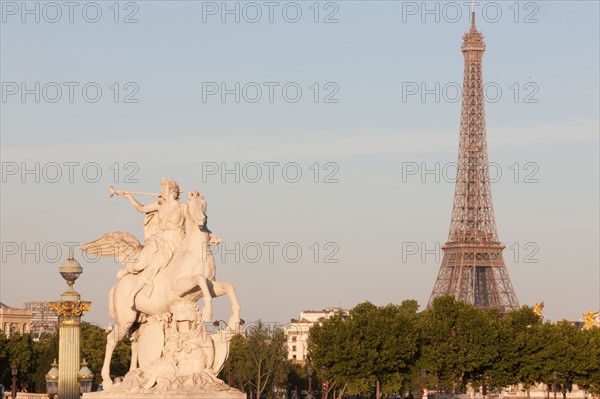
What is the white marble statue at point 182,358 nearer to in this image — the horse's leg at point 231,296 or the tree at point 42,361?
the horse's leg at point 231,296

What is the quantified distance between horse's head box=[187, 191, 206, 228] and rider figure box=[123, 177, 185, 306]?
41 cm

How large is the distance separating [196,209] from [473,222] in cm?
12548

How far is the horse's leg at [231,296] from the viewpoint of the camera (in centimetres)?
3081

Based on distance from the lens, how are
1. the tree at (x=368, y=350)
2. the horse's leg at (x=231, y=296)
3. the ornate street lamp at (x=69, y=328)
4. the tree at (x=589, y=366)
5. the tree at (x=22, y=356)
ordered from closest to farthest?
the horse's leg at (x=231, y=296), the ornate street lamp at (x=69, y=328), the tree at (x=368, y=350), the tree at (x=22, y=356), the tree at (x=589, y=366)

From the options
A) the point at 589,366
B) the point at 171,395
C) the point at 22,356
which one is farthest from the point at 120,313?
the point at 589,366

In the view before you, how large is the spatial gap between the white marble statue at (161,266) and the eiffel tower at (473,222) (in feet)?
368

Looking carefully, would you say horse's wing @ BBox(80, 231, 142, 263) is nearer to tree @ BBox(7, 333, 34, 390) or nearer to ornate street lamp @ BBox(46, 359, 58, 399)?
ornate street lamp @ BBox(46, 359, 58, 399)

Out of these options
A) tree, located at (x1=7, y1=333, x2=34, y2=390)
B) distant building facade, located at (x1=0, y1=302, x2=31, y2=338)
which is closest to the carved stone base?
tree, located at (x1=7, y1=333, x2=34, y2=390)

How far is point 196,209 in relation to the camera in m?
32.0

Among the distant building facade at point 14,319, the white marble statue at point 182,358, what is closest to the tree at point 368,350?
the white marble statue at point 182,358

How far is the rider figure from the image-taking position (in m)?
32.4

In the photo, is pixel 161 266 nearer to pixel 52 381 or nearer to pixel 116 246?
pixel 116 246

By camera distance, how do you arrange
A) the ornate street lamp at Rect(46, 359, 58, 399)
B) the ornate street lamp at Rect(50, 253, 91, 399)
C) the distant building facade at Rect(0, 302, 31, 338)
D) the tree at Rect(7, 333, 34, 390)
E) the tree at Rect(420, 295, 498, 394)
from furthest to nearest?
the distant building facade at Rect(0, 302, 31, 338) → the tree at Rect(7, 333, 34, 390) → the tree at Rect(420, 295, 498, 394) → the ornate street lamp at Rect(46, 359, 58, 399) → the ornate street lamp at Rect(50, 253, 91, 399)

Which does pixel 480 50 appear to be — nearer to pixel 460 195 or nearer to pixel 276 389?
pixel 460 195
